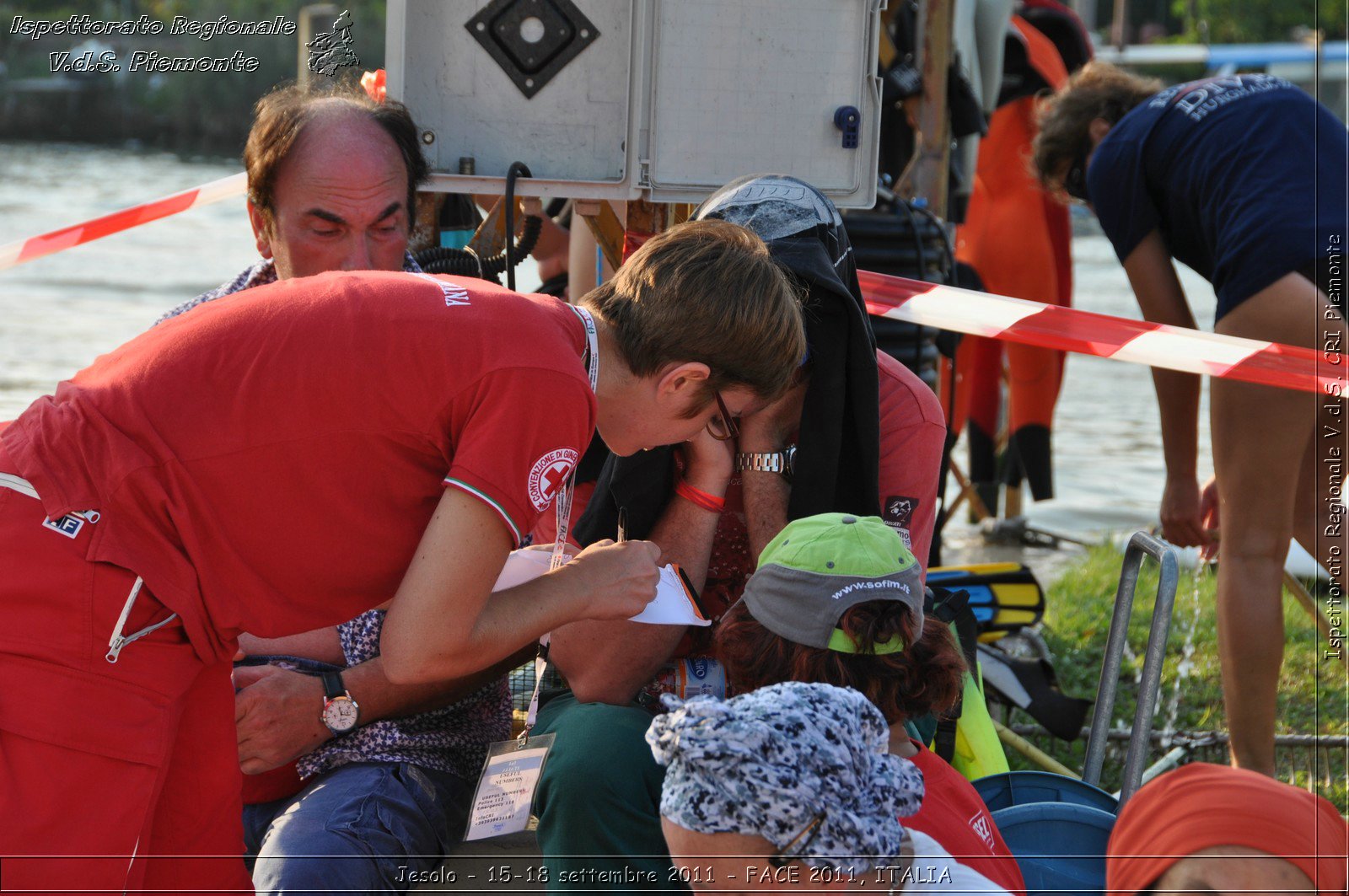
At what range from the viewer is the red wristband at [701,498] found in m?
2.51

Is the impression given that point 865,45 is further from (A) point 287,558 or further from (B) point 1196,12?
(B) point 1196,12

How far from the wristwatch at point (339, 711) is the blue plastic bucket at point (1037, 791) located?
1.14 meters

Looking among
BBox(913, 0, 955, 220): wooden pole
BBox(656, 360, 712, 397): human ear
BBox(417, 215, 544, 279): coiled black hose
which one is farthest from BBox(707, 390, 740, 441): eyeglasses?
BBox(913, 0, 955, 220): wooden pole

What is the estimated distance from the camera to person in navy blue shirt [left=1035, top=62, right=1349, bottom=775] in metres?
3.12

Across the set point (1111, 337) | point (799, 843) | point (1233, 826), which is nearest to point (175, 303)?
point (1111, 337)

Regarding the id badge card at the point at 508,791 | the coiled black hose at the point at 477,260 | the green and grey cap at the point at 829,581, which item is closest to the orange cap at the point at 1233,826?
the green and grey cap at the point at 829,581

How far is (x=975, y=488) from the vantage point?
20.9 feet

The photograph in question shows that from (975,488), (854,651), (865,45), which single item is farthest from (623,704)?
(975,488)

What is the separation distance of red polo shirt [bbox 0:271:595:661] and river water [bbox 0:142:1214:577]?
4.38 m

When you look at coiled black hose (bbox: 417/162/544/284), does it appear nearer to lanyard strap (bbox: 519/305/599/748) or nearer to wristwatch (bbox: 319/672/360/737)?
lanyard strap (bbox: 519/305/599/748)

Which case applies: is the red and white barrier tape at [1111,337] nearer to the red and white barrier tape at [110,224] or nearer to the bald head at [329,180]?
the bald head at [329,180]

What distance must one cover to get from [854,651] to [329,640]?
1141mm

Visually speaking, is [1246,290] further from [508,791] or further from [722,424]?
[508,791]

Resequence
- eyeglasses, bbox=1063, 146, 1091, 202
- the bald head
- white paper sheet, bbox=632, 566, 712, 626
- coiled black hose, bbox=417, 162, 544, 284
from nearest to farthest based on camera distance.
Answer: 1. white paper sheet, bbox=632, 566, 712, 626
2. the bald head
3. coiled black hose, bbox=417, 162, 544, 284
4. eyeglasses, bbox=1063, 146, 1091, 202
